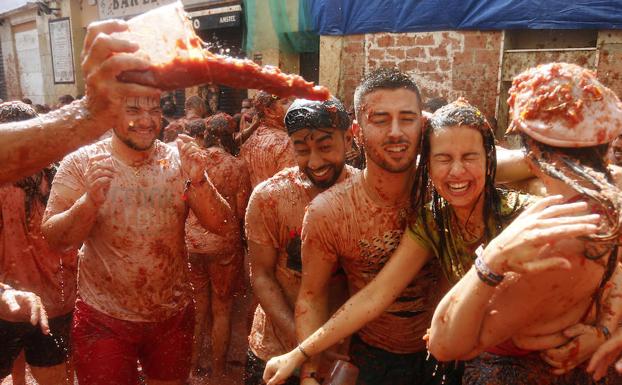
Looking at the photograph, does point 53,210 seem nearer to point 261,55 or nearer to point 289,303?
point 289,303

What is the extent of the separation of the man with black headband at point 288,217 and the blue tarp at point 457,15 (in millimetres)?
4380

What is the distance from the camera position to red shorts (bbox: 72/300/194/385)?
297 centimetres

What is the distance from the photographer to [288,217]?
306cm

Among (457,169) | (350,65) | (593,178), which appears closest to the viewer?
(593,178)

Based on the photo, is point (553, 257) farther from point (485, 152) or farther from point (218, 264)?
point (218, 264)

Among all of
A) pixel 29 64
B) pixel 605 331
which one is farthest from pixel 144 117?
pixel 29 64

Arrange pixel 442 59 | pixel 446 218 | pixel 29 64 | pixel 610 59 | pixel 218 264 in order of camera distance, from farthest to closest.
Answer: pixel 29 64
pixel 442 59
pixel 610 59
pixel 218 264
pixel 446 218

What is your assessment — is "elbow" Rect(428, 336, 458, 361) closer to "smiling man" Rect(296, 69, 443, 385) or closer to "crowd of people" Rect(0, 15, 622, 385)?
"crowd of people" Rect(0, 15, 622, 385)

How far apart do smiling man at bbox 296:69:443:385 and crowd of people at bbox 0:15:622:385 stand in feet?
0.04

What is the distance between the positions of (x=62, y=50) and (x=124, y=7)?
142 inches

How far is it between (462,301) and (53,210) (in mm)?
2430

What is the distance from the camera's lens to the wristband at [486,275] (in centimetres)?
182

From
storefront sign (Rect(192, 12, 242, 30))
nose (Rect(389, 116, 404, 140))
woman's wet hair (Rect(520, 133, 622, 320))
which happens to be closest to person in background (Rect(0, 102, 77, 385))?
nose (Rect(389, 116, 404, 140))

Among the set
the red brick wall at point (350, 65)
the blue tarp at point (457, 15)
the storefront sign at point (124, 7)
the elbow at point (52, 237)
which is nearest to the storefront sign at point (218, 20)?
the storefront sign at point (124, 7)
